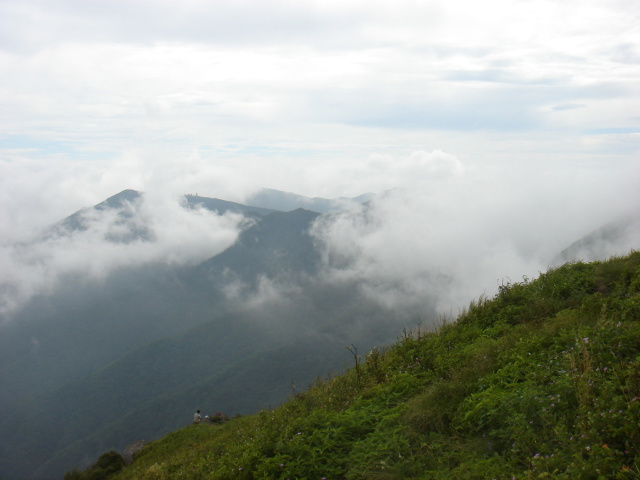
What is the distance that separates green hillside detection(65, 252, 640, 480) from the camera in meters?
3.92

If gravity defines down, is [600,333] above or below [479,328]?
above

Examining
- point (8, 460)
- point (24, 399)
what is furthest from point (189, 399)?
point (24, 399)

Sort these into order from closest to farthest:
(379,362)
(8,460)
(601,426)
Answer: (601,426) → (379,362) → (8,460)

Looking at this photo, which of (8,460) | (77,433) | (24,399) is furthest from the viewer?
(24,399)

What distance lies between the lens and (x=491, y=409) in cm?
502

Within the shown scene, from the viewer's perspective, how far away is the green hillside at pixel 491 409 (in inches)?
154

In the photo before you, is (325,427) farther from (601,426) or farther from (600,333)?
(600,333)

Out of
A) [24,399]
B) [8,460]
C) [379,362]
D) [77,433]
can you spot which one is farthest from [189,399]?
[379,362]

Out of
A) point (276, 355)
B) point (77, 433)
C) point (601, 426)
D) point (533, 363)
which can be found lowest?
point (77, 433)

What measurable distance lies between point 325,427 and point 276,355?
533 ft

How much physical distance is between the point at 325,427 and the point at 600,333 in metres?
3.79

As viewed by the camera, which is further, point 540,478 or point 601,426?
point 601,426

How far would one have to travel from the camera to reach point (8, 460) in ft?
471

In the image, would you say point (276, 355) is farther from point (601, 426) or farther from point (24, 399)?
point (601, 426)
